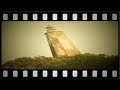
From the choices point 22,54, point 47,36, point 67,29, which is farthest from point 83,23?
point 22,54

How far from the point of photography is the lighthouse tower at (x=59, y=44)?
4246 millimetres

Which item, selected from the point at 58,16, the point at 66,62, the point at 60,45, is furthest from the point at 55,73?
the point at 58,16

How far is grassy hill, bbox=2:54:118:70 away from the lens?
4238mm

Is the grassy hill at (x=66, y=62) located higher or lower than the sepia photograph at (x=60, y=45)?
lower

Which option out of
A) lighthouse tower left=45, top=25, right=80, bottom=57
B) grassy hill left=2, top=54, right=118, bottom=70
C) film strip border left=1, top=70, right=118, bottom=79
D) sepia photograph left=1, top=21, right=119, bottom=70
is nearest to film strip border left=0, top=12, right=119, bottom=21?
sepia photograph left=1, top=21, right=119, bottom=70

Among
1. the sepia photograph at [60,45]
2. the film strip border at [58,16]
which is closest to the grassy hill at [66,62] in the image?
the sepia photograph at [60,45]

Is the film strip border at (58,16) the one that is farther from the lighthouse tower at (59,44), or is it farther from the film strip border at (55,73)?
the film strip border at (55,73)

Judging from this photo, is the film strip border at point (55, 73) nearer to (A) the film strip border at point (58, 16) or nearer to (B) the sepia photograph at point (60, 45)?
(B) the sepia photograph at point (60, 45)

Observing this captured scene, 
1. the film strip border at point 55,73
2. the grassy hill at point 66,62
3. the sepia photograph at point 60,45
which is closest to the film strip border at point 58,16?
the sepia photograph at point 60,45

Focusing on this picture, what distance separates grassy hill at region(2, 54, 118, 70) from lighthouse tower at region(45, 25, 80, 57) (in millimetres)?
61

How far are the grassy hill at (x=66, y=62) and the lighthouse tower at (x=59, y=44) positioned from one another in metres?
0.06

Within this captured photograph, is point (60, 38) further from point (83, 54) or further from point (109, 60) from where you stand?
point (109, 60)

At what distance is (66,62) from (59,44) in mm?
237

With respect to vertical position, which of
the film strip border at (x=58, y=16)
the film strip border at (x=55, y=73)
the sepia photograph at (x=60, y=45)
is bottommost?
the film strip border at (x=55, y=73)
